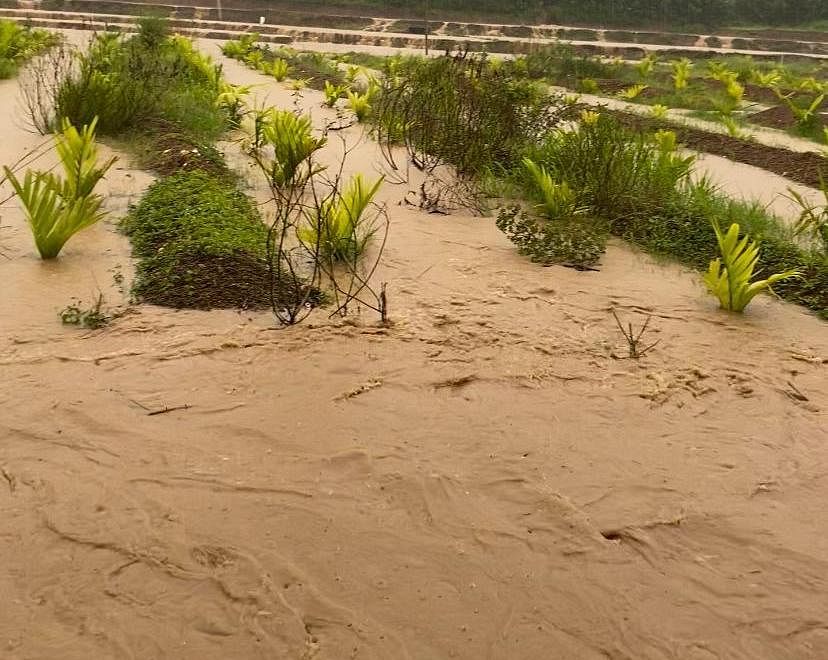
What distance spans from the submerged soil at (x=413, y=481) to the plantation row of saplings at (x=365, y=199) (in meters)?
0.28

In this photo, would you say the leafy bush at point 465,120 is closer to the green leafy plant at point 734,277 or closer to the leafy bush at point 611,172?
the leafy bush at point 611,172

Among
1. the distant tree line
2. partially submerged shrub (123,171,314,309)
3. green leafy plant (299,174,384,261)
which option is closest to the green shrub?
partially submerged shrub (123,171,314,309)

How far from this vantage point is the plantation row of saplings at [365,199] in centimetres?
434

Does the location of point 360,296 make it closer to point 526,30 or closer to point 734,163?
point 734,163

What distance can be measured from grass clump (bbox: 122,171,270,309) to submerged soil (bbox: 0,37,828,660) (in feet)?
0.62

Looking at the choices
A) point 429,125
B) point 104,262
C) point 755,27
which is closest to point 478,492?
point 104,262

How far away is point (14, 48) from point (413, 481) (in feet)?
39.9

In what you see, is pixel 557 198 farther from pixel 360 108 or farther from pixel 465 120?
pixel 360 108

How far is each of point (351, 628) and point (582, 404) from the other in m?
1.63

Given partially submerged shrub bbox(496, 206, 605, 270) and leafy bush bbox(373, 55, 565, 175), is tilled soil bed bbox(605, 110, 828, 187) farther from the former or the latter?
partially submerged shrub bbox(496, 206, 605, 270)

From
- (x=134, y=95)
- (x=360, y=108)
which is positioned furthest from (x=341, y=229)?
(x=360, y=108)

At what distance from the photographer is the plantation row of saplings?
14.3ft

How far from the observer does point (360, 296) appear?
4371 millimetres

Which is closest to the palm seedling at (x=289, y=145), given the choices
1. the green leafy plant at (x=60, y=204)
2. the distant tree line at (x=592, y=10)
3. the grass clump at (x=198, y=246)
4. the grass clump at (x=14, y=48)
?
the grass clump at (x=198, y=246)
